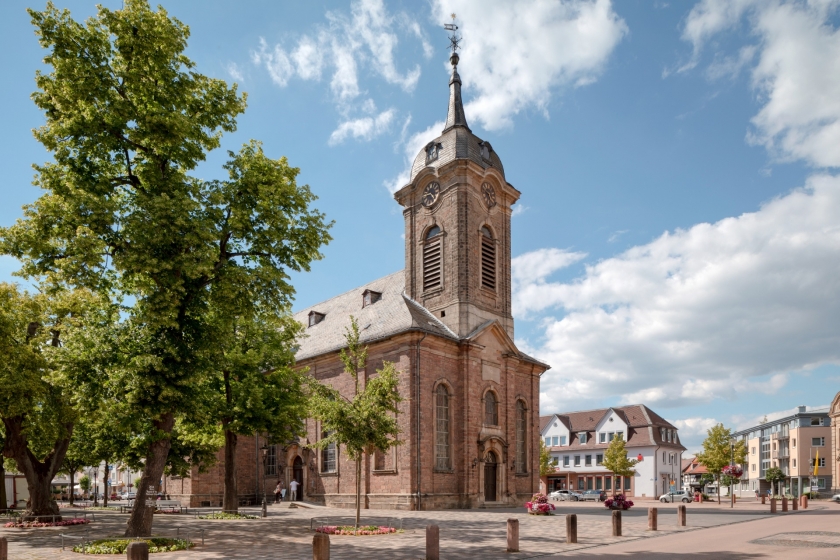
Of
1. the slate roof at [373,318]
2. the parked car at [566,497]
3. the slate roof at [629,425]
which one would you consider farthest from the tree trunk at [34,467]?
the slate roof at [629,425]

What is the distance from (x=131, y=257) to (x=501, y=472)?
25467 mm

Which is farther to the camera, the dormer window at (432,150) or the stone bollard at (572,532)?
the dormer window at (432,150)

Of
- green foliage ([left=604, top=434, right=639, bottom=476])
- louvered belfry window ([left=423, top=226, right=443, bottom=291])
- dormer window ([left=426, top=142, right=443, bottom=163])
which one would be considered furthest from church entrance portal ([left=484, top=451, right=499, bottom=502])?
green foliage ([left=604, top=434, right=639, bottom=476])

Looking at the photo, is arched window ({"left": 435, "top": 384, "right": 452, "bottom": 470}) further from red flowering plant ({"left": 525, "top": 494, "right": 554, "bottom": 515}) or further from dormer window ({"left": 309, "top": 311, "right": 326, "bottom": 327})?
dormer window ({"left": 309, "top": 311, "right": 326, "bottom": 327})

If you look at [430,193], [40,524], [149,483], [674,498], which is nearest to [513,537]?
[149,483]

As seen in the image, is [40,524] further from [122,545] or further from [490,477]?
[490,477]

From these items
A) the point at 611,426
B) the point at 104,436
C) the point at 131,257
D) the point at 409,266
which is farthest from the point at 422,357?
the point at 611,426

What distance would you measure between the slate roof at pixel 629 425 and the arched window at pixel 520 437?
33.6 metres

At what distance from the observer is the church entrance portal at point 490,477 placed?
35.5 metres

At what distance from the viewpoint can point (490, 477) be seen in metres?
35.8

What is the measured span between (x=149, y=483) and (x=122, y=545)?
1955mm

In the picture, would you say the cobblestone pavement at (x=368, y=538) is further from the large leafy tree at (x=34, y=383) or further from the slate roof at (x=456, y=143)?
the slate roof at (x=456, y=143)

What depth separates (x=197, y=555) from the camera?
49.6 feet

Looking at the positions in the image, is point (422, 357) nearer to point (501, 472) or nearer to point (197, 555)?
point (501, 472)
